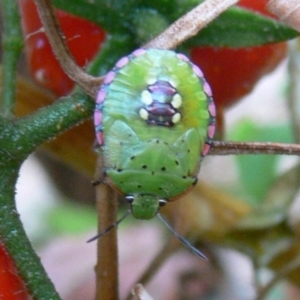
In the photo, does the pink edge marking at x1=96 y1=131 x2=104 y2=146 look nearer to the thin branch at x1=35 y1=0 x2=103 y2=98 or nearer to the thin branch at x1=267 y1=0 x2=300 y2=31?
the thin branch at x1=35 y1=0 x2=103 y2=98

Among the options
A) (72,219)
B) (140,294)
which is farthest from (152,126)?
(72,219)

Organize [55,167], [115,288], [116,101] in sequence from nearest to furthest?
1. [116,101]
2. [115,288]
3. [55,167]

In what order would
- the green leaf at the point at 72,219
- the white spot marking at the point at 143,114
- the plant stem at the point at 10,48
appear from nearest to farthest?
1. the white spot marking at the point at 143,114
2. the plant stem at the point at 10,48
3. the green leaf at the point at 72,219

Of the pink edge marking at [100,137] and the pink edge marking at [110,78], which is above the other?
the pink edge marking at [110,78]

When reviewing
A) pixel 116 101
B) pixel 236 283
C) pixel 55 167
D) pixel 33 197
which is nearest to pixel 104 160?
pixel 116 101

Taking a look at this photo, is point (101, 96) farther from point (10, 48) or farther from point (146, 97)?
point (10, 48)

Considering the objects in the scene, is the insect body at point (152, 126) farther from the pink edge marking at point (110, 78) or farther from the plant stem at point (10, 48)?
the plant stem at point (10, 48)

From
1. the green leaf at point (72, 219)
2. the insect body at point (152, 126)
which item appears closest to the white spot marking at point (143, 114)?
the insect body at point (152, 126)

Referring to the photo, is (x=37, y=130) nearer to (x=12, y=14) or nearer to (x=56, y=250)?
(x=12, y=14)
